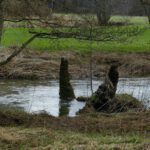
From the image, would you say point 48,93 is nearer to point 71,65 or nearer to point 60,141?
point 71,65

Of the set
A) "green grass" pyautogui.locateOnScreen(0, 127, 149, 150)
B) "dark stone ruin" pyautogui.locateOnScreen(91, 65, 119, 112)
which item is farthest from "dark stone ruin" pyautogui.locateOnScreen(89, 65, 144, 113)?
"green grass" pyautogui.locateOnScreen(0, 127, 149, 150)

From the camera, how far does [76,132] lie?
13273 mm

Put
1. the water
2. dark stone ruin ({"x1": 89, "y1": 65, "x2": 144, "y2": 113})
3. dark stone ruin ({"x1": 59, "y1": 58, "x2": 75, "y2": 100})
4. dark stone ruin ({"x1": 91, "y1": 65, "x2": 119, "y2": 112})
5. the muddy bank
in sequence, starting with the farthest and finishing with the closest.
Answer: the muddy bank
dark stone ruin ({"x1": 59, "y1": 58, "x2": 75, "y2": 100})
the water
dark stone ruin ({"x1": 91, "y1": 65, "x2": 119, "y2": 112})
dark stone ruin ({"x1": 89, "y1": 65, "x2": 144, "y2": 113})

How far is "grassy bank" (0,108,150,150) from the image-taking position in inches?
424

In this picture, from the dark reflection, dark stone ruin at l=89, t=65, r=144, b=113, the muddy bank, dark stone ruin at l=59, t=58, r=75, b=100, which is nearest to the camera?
dark stone ruin at l=89, t=65, r=144, b=113

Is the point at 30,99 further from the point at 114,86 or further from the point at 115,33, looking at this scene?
the point at 115,33

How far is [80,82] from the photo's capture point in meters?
30.4

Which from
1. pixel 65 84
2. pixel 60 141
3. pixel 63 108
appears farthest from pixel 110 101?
pixel 60 141

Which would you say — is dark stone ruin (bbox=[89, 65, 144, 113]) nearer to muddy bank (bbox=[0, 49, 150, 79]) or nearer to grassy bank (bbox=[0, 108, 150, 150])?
grassy bank (bbox=[0, 108, 150, 150])

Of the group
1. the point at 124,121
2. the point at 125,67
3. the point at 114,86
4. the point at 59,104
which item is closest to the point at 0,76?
the point at 125,67

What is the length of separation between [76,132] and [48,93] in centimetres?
1309

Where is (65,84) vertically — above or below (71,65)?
above

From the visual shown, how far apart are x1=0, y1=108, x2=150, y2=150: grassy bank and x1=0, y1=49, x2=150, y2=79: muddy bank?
1523 centimetres

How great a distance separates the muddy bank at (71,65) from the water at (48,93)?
1609 mm
